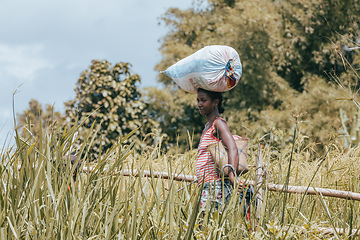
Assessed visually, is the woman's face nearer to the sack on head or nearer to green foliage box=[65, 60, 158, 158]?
the sack on head

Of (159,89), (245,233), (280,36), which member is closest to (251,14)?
(280,36)

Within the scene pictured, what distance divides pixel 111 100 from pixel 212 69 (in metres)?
5.95

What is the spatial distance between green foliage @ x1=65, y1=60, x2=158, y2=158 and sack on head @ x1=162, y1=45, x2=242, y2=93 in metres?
5.47

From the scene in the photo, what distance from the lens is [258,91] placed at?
447 inches

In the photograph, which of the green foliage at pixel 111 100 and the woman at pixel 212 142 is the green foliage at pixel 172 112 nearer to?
the green foliage at pixel 111 100

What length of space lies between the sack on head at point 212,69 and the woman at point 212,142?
0.10 meters

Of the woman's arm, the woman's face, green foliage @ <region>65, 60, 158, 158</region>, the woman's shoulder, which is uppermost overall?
green foliage @ <region>65, 60, 158, 158</region>

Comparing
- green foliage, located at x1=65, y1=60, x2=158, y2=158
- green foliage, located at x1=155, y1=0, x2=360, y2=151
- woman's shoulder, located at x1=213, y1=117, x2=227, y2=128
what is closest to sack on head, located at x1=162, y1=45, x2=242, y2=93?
woman's shoulder, located at x1=213, y1=117, x2=227, y2=128

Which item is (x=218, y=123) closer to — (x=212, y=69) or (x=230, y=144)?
(x=230, y=144)

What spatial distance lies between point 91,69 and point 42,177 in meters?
7.25

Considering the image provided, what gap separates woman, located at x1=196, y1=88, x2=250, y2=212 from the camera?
2623mm

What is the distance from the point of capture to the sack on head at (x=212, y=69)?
2914 mm

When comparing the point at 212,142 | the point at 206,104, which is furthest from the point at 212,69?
the point at 212,142

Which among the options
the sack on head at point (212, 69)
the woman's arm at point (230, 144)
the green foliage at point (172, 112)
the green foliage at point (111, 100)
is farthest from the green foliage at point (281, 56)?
the woman's arm at point (230, 144)
